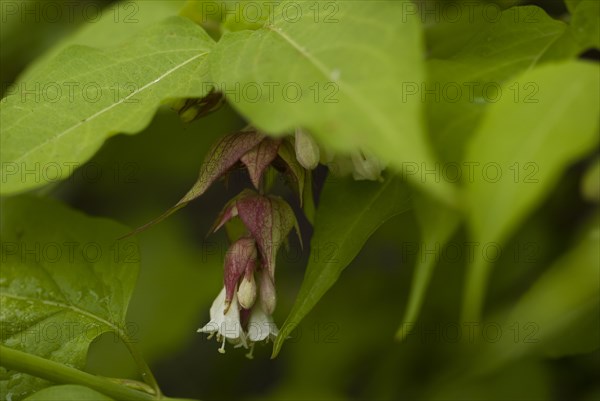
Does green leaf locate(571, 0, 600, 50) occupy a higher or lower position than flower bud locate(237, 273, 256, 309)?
higher

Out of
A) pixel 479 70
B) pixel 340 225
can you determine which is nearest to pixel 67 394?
pixel 340 225

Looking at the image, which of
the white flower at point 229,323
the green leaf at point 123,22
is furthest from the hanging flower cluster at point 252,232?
the green leaf at point 123,22

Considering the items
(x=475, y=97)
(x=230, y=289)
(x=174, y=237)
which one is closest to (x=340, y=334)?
(x=174, y=237)

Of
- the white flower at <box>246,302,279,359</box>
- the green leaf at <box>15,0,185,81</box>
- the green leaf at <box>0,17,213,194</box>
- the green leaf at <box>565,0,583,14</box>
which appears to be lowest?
the white flower at <box>246,302,279,359</box>

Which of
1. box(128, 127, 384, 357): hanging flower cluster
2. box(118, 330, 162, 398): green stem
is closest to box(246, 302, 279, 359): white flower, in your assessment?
box(128, 127, 384, 357): hanging flower cluster

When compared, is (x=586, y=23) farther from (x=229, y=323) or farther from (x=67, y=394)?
(x=67, y=394)

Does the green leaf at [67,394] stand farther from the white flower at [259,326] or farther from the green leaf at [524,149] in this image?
the green leaf at [524,149]

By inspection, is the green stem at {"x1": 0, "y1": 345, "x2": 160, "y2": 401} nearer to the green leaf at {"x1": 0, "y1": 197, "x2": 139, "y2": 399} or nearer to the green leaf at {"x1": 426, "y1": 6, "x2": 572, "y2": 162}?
the green leaf at {"x1": 0, "y1": 197, "x2": 139, "y2": 399}
